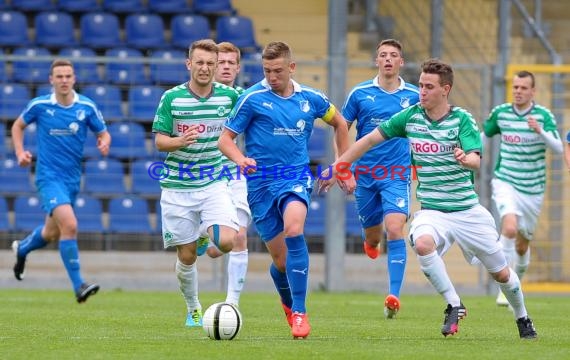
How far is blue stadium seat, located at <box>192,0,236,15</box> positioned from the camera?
65.4 ft

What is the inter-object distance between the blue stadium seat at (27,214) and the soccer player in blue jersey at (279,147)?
7703mm

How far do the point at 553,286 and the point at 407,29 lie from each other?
4.99 meters

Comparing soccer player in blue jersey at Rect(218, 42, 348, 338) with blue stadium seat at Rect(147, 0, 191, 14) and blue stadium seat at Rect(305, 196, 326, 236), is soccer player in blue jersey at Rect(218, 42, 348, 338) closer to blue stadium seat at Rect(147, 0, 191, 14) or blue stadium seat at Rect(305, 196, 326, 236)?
blue stadium seat at Rect(305, 196, 326, 236)

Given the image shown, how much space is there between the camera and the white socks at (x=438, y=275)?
29.6 feet

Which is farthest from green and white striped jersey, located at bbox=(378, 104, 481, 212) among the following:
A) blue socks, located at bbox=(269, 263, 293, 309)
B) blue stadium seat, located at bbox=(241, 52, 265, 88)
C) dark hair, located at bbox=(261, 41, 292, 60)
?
blue stadium seat, located at bbox=(241, 52, 265, 88)

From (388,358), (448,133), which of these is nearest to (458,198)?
(448,133)

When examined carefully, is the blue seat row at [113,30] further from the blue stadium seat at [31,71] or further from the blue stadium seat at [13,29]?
the blue stadium seat at [31,71]

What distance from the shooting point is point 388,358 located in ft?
25.1

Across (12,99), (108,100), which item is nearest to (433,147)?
(108,100)

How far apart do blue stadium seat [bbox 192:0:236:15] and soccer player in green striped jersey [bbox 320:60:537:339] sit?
36.6 feet

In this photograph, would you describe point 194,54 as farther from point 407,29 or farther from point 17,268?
point 407,29

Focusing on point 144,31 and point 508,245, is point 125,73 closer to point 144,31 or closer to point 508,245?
point 144,31

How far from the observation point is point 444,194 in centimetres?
912

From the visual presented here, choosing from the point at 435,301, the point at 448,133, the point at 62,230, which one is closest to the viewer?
the point at 448,133
